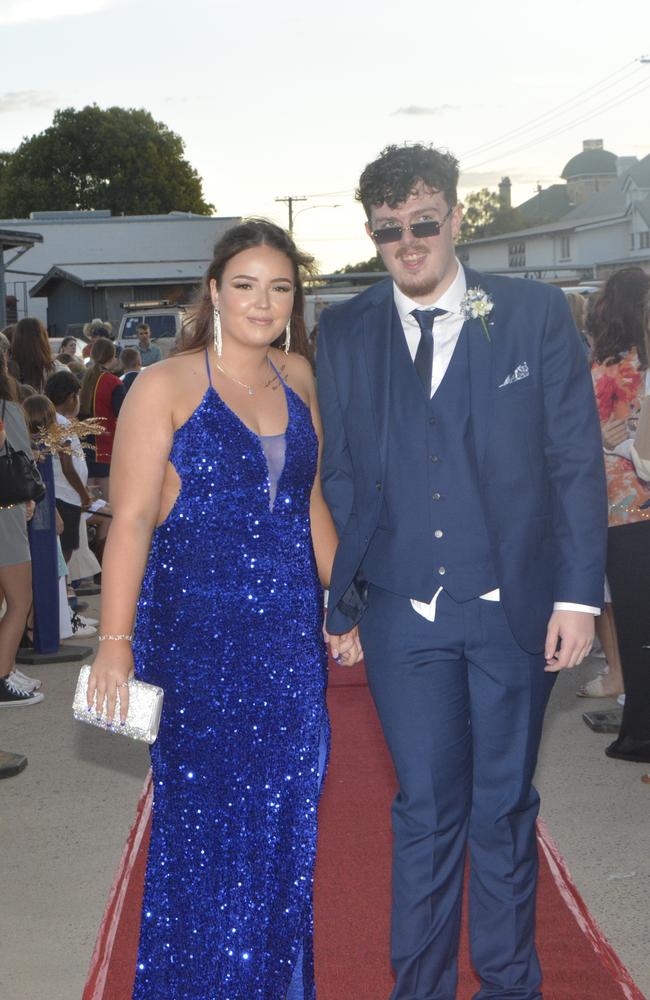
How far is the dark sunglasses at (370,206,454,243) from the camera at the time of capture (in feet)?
11.3

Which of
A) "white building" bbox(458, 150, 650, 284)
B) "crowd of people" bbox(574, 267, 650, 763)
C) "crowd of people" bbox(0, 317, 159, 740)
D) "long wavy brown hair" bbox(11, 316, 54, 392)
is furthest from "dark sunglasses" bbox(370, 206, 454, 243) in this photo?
"white building" bbox(458, 150, 650, 284)

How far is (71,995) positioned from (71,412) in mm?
6589

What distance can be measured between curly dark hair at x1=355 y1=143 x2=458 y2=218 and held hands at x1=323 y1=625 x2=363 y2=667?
3.83ft

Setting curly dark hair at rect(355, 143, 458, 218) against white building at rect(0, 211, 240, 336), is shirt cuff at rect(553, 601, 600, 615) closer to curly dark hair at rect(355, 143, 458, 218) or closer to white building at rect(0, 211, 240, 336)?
curly dark hair at rect(355, 143, 458, 218)

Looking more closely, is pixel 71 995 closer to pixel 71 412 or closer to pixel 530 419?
pixel 530 419

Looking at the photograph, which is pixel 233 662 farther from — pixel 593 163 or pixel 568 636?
pixel 593 163

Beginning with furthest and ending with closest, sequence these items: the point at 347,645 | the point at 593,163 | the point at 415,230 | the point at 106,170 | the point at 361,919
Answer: the point at 593,163 → the point at 106,170 → the point at 361,919 → the point at 347,645 → the point at 415,230

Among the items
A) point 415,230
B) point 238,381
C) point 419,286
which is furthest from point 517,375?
point 238,381

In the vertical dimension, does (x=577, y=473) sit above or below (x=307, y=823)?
above

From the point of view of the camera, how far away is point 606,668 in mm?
7512

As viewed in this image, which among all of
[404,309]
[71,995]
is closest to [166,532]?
[404,309]

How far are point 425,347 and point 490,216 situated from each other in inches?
4512

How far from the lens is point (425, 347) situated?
3453 millimetres

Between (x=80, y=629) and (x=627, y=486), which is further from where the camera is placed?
(x=80, y=629)
